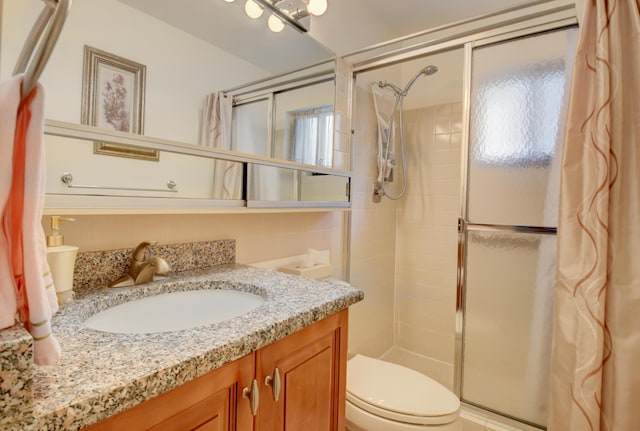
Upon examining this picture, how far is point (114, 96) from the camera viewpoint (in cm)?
83

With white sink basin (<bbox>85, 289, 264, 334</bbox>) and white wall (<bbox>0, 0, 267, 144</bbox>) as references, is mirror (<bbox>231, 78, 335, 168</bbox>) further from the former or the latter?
white sink basin (<bbox>85, 289, 264, 334</bbox>)

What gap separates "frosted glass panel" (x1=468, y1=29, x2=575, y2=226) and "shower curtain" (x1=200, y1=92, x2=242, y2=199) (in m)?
1.09

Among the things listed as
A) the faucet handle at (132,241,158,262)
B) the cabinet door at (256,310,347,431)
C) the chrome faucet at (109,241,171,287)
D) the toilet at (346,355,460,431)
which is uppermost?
the faucet handle at (132,241,158,262)

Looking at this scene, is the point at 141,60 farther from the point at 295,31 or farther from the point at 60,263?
the point at 295,31

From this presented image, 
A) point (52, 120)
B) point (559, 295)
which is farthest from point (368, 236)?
Result: point (52, 120)

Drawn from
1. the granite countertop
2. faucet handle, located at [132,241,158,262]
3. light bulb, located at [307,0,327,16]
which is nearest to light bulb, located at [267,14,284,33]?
light bulb, located at [307,0,327,16]

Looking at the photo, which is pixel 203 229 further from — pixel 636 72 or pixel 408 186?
pixel 408 186

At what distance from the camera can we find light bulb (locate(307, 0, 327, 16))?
1423 mm

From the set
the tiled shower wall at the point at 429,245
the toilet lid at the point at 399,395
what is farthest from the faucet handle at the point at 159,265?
the tiled shower wall at the point at 429,245

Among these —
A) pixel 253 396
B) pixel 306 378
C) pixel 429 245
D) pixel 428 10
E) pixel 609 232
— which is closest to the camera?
pixel 253 396

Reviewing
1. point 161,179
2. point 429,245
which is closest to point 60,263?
point 161,179

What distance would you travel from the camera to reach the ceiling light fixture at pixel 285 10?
4.09ft

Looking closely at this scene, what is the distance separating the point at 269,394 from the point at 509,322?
51.6 inches

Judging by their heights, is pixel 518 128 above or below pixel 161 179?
above
